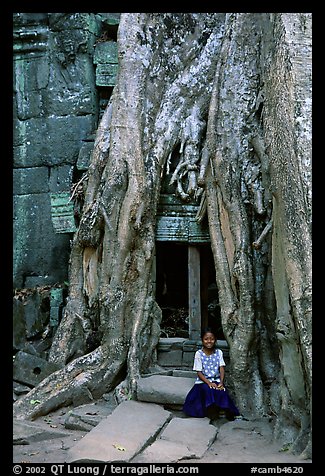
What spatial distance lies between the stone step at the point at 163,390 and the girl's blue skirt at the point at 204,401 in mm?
127

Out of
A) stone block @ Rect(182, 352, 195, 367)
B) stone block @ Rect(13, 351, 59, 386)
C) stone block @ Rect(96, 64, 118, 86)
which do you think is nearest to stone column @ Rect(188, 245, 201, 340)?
stone block @ Rect(182, 352, 195, 367)

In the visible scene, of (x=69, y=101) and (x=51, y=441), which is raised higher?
(x=69, y=101)

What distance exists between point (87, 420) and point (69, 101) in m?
4.50

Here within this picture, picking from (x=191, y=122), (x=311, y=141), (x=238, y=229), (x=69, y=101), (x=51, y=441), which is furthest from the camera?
(x=69, y=101)

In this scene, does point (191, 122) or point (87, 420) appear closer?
point (87, 420)

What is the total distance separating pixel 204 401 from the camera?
4.59 meters

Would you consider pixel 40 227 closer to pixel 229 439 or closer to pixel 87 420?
pixel 87 420

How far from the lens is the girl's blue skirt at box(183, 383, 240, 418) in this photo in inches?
179

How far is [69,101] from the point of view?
748 centimetres

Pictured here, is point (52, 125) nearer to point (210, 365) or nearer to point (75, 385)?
point (75, 385)

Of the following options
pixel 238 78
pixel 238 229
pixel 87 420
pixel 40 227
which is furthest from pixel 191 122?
pixel 87 420

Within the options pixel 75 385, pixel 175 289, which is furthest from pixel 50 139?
pixel 75 385

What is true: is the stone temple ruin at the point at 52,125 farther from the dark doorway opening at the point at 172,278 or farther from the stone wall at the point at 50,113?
the dark doorway opening at the point at 172,278

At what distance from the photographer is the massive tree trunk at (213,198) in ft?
13.3
